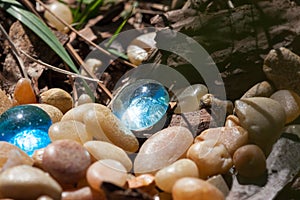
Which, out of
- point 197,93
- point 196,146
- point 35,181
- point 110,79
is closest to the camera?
point 35,181

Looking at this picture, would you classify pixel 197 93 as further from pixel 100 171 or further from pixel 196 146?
pixel 100 171

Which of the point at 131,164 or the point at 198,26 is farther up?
the point at 198,26

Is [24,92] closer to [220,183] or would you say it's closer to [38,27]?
[38,27]

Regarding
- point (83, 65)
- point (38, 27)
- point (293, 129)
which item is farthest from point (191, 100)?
point (38, 27)

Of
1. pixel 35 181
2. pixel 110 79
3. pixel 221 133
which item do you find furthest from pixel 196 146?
pixel 110 79

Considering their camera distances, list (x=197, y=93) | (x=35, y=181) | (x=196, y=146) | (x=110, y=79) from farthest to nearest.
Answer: (x=110, y=79), (x=197, y=93), (x=196, y=146), (x=35, y=181)
